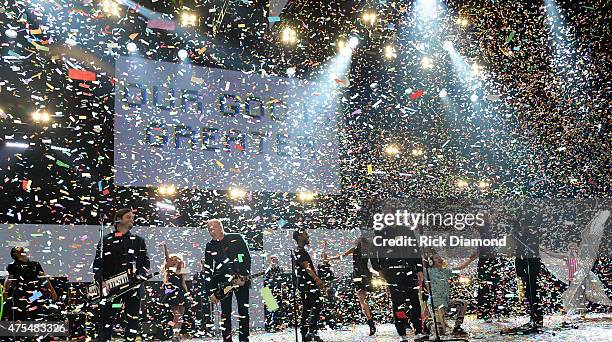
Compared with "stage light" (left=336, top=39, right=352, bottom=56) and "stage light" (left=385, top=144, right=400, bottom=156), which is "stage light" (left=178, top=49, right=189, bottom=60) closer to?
"stage light" (left=336, top=39, right=352, bottom=56)

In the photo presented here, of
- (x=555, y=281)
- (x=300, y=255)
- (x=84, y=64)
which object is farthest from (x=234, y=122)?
(x=555, y=281)

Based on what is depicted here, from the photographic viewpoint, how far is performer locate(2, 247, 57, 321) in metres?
5.45

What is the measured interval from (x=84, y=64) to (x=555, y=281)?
8.44 metres

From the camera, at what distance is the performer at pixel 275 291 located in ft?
26.7

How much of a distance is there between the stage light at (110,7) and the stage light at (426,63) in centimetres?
616

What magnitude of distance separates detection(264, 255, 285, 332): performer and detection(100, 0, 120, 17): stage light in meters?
4.59

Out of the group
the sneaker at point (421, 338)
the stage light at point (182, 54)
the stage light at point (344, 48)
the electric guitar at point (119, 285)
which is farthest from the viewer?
the stage light at point (344, 48)

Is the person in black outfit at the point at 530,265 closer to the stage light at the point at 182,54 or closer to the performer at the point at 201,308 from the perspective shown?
the performer at the point at 201,308

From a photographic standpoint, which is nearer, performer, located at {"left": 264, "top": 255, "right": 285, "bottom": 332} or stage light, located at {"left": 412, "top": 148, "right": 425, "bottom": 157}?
performer, located at {"left": 264, "top": 255, "right": 285, "bottom": 332}

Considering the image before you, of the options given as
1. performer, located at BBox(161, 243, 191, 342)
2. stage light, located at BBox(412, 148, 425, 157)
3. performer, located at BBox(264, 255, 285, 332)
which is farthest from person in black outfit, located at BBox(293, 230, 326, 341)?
stage light, located at BBox(412, 148, 425, 157)

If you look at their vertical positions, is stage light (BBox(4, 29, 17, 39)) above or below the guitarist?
above

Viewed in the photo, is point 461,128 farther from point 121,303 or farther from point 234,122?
point 121,303

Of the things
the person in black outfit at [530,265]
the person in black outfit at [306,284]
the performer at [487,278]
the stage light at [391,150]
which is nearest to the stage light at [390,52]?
the stage light at [391,150]

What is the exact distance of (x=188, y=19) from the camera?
28.5ft
